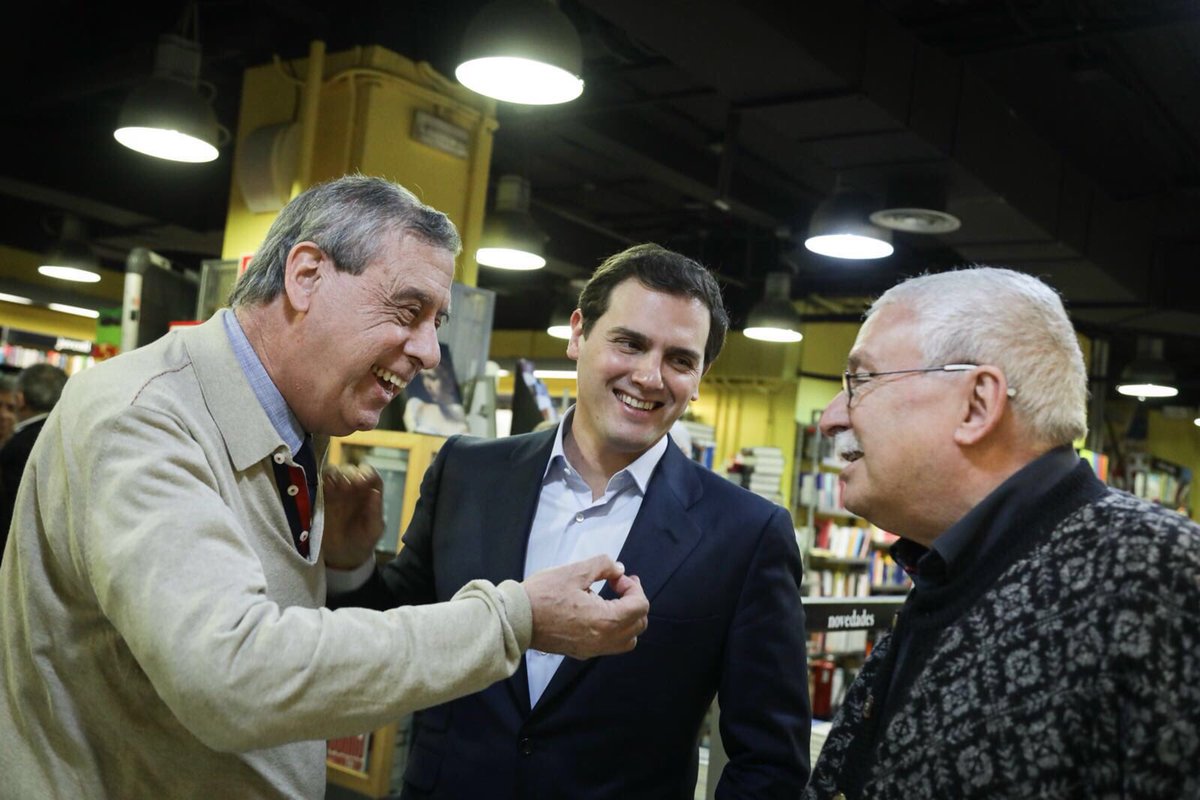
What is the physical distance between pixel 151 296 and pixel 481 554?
3467 mm

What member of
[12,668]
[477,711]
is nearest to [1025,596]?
[477,711]

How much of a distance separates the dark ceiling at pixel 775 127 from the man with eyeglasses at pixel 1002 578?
11.5 feet

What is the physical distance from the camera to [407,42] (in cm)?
583

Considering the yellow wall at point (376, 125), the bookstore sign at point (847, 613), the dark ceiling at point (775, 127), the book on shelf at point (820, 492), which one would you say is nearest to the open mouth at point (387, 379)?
the bookstore sign at point (847, 613)

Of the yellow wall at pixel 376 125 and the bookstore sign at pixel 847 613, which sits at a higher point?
the yellow wall at pixel 376 125

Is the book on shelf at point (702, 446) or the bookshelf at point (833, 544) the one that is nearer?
the book on shelf at point (702, 446)

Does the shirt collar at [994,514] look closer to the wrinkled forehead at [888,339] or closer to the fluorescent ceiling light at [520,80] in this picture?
the wrinkled forehead at [888,339]

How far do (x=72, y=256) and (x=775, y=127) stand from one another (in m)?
7.45

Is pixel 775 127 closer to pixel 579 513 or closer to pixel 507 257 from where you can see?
pixel 507 257

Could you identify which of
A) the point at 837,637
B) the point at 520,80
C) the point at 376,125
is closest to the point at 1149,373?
the point at 837,637

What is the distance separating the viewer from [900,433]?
1551 millimetres

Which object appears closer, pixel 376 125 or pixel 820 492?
pixel 376 125

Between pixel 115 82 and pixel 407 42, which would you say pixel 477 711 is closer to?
pixel 407 42

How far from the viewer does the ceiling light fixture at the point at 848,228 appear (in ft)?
21.5
